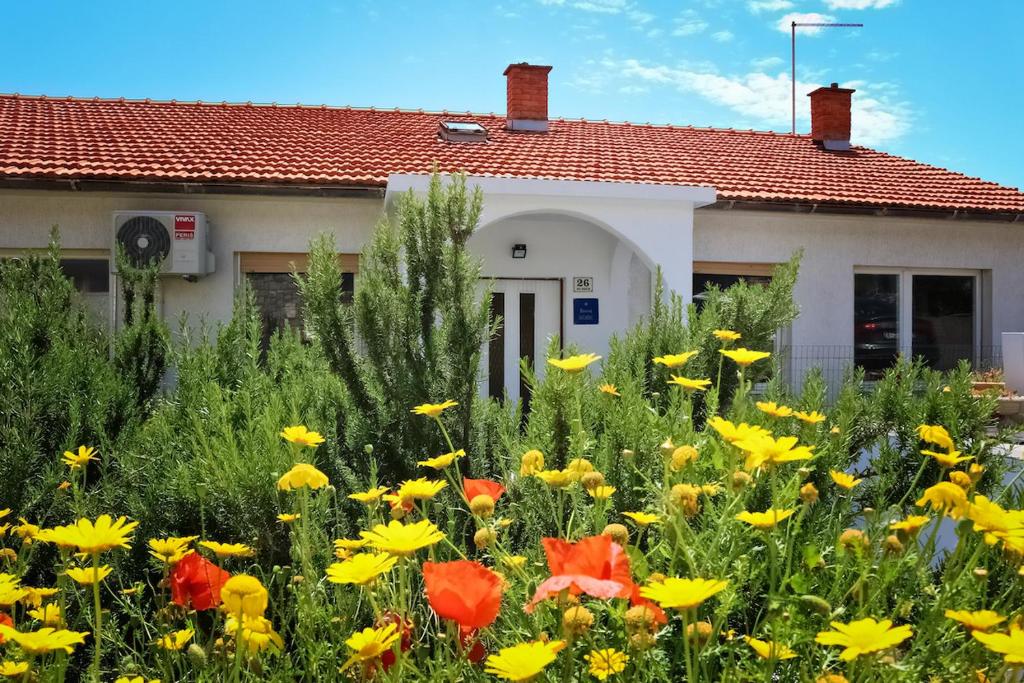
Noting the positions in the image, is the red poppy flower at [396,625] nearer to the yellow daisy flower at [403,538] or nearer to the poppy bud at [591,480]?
the yellow daisy flower at [403,538]

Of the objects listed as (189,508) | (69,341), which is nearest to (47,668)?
(189,508)

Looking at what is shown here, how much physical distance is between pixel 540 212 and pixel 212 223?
154 inches

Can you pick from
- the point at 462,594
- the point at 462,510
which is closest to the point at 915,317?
the point at 462,510

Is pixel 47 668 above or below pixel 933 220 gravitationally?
below

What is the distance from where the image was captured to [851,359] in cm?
1220

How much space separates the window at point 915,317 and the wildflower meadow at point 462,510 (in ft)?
22.3

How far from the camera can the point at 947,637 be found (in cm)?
185

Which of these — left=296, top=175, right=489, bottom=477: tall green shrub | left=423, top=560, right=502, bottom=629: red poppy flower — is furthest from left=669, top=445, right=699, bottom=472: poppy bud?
left=296, top=175, right=489, bottom=477: tall green shrub

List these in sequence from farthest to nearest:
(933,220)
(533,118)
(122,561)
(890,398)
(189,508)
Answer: (533,118), (933,220), (890,398), (189,508), (122,561)

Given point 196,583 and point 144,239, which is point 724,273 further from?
point 196,583

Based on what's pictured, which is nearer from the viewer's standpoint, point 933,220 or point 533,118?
point 933,220

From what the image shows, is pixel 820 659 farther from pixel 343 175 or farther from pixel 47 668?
pixel 343 175

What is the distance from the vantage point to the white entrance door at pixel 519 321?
12070 mm

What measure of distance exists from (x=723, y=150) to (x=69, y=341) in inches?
458
